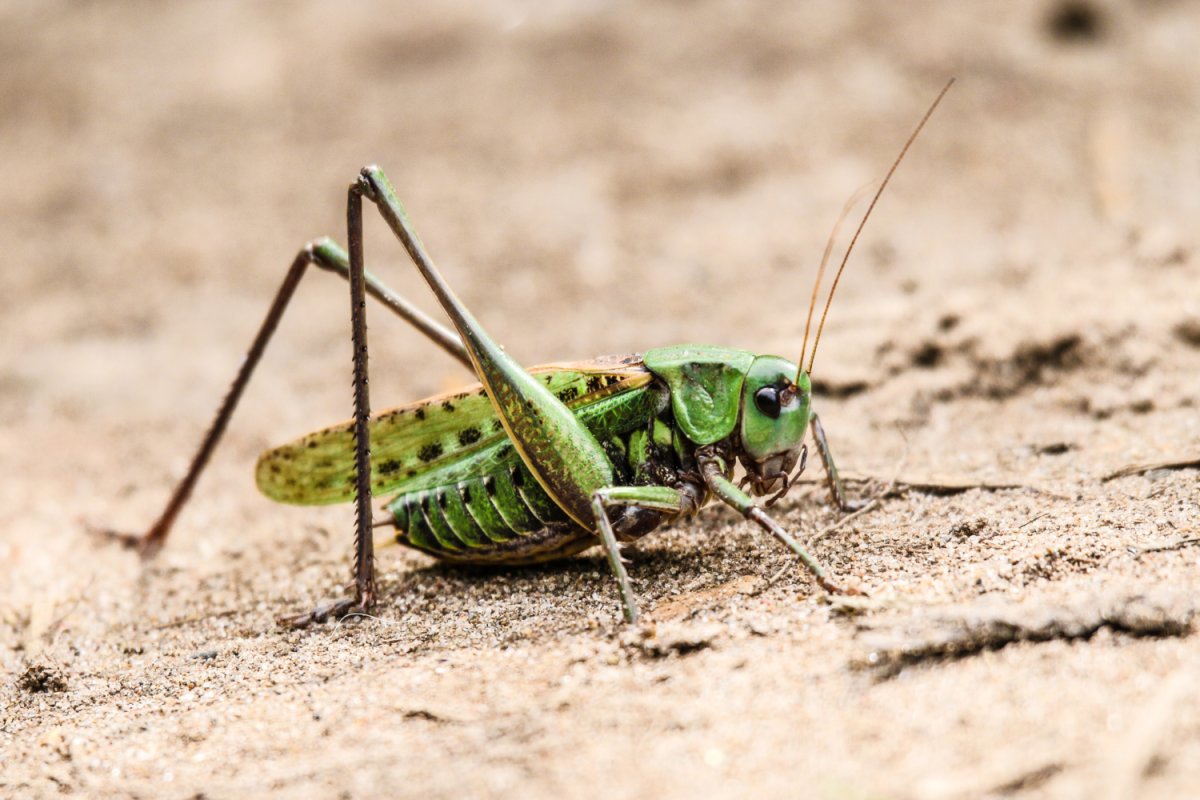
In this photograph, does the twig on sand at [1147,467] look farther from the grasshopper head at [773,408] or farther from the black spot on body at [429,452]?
the black spot on body at [429,452]

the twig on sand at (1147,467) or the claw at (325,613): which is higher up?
the claw at (325,613)

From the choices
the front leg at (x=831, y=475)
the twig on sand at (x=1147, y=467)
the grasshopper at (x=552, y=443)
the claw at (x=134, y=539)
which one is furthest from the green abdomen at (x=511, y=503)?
the twig on sand at (x=1147, y=467)

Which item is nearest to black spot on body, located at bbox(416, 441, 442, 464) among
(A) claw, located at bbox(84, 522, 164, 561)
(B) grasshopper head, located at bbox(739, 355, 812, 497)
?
(B) grasshopper head, located at bbox(739, 355, 812, 497)

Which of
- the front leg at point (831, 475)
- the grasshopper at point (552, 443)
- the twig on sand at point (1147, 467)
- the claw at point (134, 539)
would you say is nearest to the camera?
the grasshopper at point (552, 443)

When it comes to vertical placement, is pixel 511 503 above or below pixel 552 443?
below

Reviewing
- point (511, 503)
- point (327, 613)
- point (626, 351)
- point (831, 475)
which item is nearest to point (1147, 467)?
point (831, 475)

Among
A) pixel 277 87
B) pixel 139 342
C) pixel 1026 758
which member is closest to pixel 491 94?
pixel 277 87

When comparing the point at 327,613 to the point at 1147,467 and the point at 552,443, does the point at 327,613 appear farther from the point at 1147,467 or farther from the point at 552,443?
the point at 1147,467
